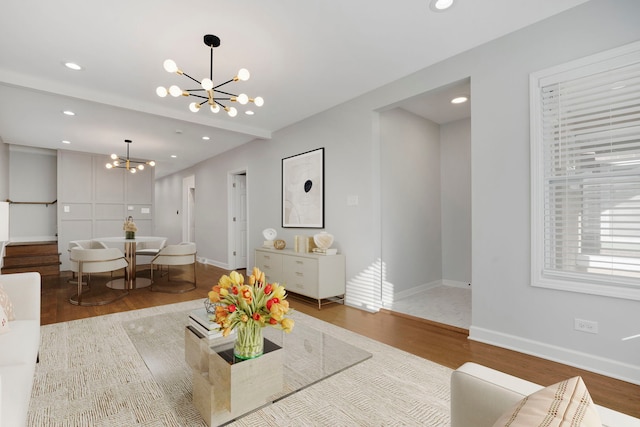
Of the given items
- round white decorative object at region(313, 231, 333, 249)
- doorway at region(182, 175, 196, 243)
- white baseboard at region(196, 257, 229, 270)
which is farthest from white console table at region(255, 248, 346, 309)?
doorway at region(182, 175, 196, 243)

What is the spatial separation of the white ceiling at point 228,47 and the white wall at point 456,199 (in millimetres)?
636

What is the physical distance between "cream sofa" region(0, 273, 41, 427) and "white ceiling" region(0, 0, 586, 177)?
78.9 inches

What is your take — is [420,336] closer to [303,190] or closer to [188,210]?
[303,190]

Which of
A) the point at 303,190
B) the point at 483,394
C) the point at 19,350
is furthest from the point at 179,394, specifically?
the point at 303,190

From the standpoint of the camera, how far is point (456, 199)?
478 cm

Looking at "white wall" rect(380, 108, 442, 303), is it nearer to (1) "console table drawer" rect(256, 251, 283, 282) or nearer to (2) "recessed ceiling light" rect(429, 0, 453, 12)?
(1) "console table drawer" rect(256, 251, 283, 282)

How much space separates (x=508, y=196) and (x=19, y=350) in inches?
136

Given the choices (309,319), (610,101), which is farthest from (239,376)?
(610,101)

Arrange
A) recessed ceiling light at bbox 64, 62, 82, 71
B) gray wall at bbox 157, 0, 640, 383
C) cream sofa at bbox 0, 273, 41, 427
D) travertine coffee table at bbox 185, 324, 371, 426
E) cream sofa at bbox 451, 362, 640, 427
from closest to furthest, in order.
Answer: cream sofa at bbox 451, 362, 640, 427 < cream sofa at bbox 0, 273, 41, 427 < travertine coffee table at bbox 185, 324, 371, 426 < gray wall at bbox 157, 0, 640, 383 < recessed ceiling light at bbox 64, 62, 82, 71

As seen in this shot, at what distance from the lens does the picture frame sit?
4.38 meters

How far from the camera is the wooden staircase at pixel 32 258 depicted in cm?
571

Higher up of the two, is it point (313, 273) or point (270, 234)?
point (270, 234)

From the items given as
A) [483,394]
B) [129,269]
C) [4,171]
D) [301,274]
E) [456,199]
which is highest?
[4,171]

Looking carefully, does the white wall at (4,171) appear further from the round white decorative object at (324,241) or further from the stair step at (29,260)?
the round white decorative object at (324,241)
